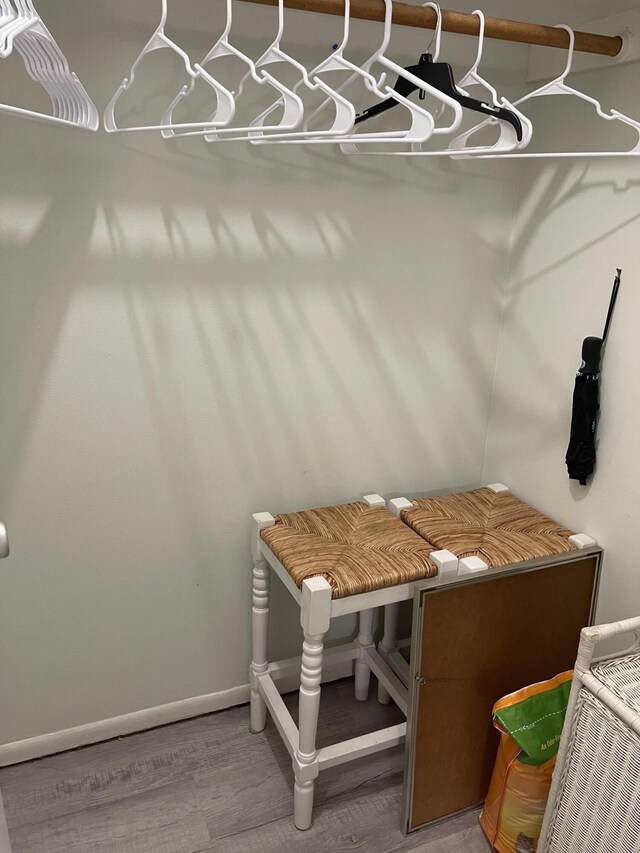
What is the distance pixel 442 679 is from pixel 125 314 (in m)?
1.16

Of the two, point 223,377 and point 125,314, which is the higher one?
point 125,314

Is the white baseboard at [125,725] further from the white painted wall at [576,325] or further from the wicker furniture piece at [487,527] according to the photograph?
the white painted wall at [576,325]

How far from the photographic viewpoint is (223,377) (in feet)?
5.91

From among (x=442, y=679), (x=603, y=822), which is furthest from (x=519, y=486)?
(x=603, y=822)

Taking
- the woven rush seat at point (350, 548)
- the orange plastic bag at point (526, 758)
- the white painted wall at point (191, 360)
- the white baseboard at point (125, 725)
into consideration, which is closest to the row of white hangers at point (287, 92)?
the white painted wall at point (191, 360)

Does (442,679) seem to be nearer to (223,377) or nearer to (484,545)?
(484,545)

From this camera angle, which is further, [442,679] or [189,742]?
[189,742]

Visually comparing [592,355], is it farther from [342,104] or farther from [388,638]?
[388,638]

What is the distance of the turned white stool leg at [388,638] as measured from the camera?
209 centimetres

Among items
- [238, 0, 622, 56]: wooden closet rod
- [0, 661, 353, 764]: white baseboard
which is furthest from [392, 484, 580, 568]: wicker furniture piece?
[238, 0, 622, 56]: wooden closet rod

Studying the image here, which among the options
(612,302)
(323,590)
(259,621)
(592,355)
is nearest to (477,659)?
(323,590)

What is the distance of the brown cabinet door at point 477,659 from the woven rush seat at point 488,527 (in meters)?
0.06

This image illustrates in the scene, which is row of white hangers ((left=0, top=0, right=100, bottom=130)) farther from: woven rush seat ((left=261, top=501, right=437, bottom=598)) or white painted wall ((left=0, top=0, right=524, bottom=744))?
woven rush seat ((left=261, top=501, right=437, bottom=598))

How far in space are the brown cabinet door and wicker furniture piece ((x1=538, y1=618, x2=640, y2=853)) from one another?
266 mm
